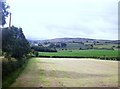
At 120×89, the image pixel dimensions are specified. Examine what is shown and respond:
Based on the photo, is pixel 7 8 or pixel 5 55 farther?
pixel 5 55

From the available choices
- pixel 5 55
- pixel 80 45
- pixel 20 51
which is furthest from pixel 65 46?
pixel 5 55

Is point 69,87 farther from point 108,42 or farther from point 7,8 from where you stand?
point 108,42

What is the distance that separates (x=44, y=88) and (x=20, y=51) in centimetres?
1989

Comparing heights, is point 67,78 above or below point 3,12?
below

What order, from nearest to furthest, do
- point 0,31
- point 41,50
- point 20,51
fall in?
point 0,31
point 20,51
point 41,50

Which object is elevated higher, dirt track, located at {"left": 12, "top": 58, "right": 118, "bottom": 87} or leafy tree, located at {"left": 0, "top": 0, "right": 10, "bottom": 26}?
leafy tree, located at {"left": 0, "top": 0, "right": 10, "bottom": 26}

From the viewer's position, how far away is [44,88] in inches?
760

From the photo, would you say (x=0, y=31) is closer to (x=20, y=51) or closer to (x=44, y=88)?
Result: (x=44, y=88)

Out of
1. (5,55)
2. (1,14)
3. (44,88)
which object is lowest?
(44,88)

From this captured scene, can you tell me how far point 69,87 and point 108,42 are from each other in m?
166

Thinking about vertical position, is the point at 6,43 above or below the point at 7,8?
below

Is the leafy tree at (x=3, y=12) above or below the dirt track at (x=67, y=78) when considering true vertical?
above

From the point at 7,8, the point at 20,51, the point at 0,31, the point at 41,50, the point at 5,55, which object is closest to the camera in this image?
the point at 0,31

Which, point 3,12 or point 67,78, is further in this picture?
point 67,78
